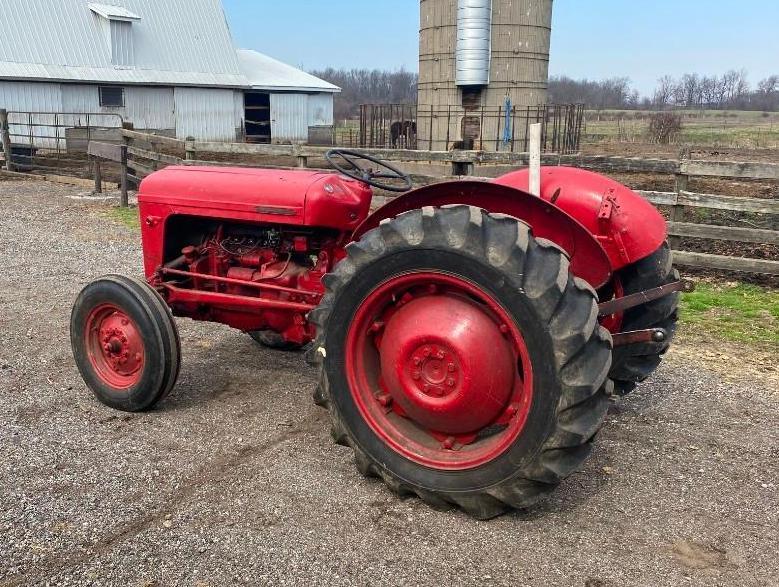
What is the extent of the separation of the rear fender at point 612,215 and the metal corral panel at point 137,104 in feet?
75.5

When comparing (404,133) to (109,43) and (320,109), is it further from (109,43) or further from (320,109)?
(320,109)

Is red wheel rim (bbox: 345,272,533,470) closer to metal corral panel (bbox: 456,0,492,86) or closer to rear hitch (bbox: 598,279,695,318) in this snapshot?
rear hitch (bbox: 598,279,695,318)

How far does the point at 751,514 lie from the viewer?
2.93 meters

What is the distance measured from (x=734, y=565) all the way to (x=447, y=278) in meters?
1.48

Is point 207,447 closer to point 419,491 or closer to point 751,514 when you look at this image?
point 419,491

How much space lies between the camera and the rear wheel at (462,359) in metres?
2.56

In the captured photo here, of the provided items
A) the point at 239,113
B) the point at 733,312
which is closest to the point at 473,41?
the point at 733,312

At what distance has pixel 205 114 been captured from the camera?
27.0 meters

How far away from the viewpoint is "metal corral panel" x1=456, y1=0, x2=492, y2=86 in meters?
15.5

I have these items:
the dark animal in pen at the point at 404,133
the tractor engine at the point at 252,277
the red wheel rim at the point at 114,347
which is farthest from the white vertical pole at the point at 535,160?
the dark animal in pen at the point at 404,133

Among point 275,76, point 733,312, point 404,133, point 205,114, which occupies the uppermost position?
point 275,76

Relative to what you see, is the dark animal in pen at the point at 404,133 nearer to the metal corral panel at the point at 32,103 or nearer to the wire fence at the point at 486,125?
the wire fence at the point at 486,125

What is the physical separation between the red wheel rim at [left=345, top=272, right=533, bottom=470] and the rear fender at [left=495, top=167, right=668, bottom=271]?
80 centimetres

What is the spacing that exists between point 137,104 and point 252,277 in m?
23.2
